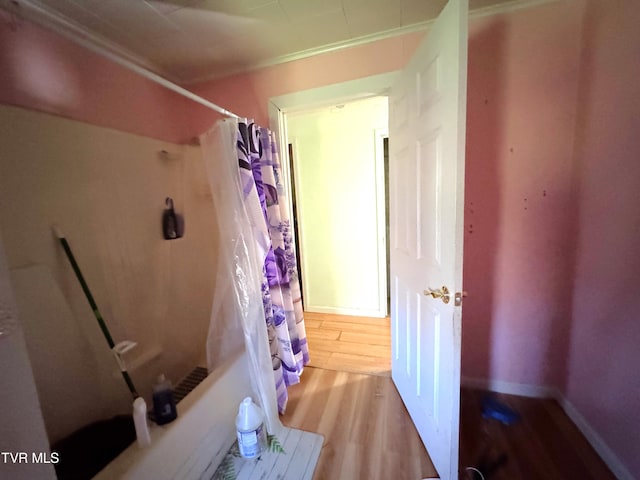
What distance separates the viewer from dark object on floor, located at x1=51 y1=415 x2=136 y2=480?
1.00 m

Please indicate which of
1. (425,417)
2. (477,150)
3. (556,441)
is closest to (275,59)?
(477,150)

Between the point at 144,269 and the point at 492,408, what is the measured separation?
215 centimetres

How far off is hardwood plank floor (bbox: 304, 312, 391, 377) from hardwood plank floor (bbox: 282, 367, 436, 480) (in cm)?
9

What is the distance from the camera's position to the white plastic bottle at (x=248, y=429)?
3.85ft

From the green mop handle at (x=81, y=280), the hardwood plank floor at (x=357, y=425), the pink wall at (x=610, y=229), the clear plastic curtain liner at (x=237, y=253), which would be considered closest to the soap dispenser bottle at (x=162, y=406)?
the green mop handle at (x=81, y=280)

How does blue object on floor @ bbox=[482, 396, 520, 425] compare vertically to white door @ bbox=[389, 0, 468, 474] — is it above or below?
below

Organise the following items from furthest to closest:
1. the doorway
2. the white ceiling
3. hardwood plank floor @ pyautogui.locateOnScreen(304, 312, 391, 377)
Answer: the doorway < hardwood plank floor @ pyautogui.locateOnScreen(304, 312, 391, 377) < the white ceiling

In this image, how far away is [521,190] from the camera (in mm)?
1378

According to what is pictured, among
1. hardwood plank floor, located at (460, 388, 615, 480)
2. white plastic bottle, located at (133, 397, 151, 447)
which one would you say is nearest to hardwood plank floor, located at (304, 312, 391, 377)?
hardwood plank floor, located at (460, 388, 615, 480)

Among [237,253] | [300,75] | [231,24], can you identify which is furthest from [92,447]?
[300,75]

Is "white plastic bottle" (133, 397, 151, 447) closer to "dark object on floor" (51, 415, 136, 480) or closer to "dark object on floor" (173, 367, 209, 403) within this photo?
"dark object on floor" (51, 415, 136, 480)

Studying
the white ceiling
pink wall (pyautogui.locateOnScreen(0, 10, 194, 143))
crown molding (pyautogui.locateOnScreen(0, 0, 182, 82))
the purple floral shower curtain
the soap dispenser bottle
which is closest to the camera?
crown molding (pyautogui.locateOnScreen(0, 0, 182, 82))

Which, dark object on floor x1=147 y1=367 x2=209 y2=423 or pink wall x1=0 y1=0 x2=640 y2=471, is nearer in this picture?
pink wall x1=0 y1=0 x2=640 y2=471

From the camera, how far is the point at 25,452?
441mm
